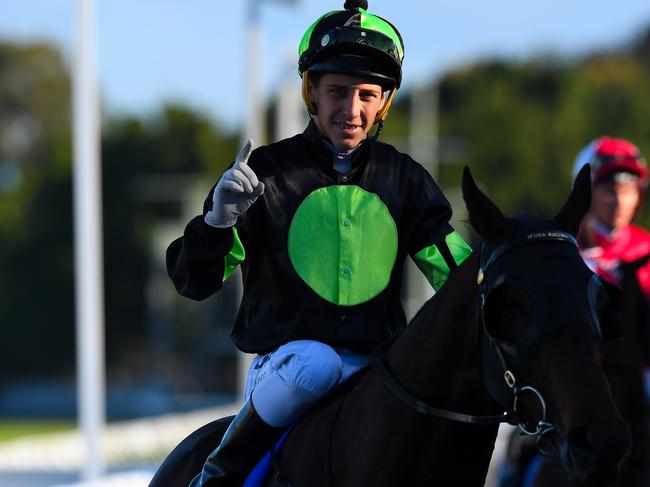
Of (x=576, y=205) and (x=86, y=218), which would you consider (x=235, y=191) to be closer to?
(x=576, y=205)

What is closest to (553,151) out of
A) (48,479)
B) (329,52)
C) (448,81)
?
(448,81)

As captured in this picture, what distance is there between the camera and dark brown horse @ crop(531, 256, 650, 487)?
7.44m

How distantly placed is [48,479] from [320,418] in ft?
22.7

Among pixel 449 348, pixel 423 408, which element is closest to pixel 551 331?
pixel 449 348

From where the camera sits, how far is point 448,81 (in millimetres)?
67812

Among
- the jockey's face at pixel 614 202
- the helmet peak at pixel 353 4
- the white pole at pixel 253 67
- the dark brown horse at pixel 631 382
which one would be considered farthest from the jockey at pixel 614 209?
the white pole at pixel 253 67

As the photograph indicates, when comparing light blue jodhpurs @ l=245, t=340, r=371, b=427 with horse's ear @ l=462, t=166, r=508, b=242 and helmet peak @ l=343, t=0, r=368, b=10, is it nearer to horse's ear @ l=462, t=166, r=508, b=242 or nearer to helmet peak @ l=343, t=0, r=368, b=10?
horse's ear @ l=462, t=166, r=508, b=242

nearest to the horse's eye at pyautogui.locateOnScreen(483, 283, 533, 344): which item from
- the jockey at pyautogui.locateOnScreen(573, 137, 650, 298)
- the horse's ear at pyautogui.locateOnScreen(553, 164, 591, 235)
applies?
the horse's ear at pyautogui.locateOnScreen(553, 164, 591, 235)

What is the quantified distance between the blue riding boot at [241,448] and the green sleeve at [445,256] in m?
0.69

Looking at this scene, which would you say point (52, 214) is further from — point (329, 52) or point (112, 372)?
point (329, 52)

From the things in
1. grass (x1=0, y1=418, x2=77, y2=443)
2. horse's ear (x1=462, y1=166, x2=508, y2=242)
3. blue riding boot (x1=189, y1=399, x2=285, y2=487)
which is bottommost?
grass (x1=0, y1=418, x2=77, y2=443)

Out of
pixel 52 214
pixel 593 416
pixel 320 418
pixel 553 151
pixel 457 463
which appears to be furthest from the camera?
pixel 52 214

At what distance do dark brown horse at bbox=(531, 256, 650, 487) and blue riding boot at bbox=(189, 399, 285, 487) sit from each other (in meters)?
3.02

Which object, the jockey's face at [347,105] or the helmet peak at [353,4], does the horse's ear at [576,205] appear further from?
the helmet peak at [353,4]
